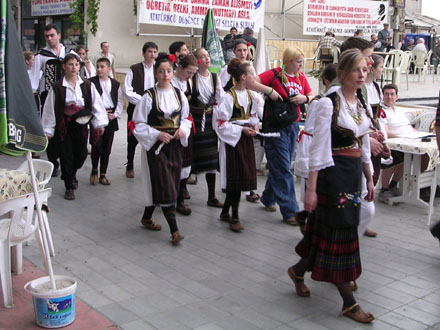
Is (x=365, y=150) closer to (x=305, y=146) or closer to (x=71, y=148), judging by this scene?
(x=305, y=146)

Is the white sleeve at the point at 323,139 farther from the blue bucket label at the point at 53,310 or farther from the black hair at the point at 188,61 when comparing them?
the black hair at the point at 188,61

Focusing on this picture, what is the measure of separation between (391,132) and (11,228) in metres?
5.18

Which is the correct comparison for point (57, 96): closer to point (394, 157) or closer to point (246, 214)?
point (246, 214)

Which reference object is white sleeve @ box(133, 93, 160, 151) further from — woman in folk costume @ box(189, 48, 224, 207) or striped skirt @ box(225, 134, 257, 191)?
woman in folk costume @ box(189, 48, 224, 207)

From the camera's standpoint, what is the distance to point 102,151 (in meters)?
8.38

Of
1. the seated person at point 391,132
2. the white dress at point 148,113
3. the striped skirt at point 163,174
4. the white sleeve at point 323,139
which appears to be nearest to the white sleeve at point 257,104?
the white dress at point 148,113

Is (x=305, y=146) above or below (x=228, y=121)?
below

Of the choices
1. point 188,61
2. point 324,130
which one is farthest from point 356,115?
point 188,61

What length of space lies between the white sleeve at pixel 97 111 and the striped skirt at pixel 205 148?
1381mm

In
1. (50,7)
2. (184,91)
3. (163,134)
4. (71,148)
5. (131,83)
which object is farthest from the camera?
(50,7)

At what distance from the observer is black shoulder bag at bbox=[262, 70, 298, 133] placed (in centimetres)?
642

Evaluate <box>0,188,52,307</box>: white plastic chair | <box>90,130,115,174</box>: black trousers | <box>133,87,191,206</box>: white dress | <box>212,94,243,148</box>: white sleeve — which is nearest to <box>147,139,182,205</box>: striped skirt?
<box>133,87,191,206</box>: white dress

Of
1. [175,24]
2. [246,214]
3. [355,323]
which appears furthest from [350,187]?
[175,24]

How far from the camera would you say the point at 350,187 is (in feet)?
14.0
